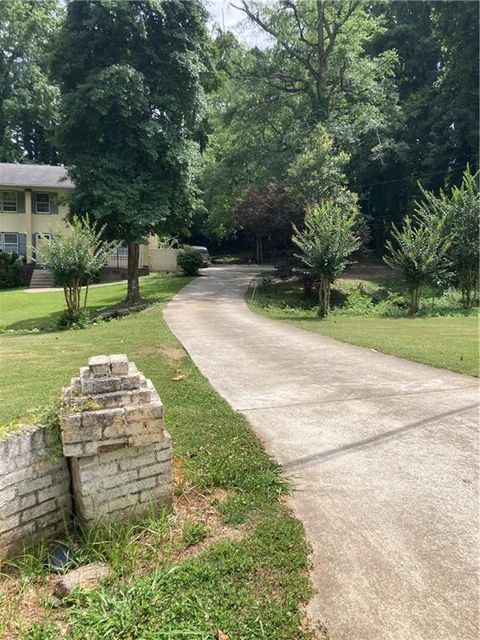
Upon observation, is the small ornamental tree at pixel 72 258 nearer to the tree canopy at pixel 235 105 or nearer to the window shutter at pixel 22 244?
the tree canopy at pixel 235 105

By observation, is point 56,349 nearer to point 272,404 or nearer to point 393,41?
point 272,404

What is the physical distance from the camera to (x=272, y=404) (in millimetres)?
5160

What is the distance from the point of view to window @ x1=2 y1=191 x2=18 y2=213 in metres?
27.0

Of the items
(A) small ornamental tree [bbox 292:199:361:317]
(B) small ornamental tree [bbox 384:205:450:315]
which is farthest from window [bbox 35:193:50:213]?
(B) small ornamental tree [bbox 384:205:450:315]

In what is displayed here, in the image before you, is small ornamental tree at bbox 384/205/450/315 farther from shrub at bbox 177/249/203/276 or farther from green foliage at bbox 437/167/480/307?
shrub at bbox 177/249/203/276

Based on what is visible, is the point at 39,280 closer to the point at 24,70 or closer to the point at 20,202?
the point at 20,202

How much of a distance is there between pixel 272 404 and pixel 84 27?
14.8m

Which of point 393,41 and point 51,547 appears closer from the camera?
point 51,547

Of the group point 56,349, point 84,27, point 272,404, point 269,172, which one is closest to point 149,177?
point 84,27

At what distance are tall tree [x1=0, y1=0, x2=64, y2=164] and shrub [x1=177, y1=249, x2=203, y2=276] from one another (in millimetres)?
16888

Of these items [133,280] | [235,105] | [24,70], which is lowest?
[133,280]

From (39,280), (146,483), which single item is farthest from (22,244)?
(146,483)

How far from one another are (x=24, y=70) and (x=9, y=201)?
14086 mm

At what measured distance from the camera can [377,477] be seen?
3484 millimetres
